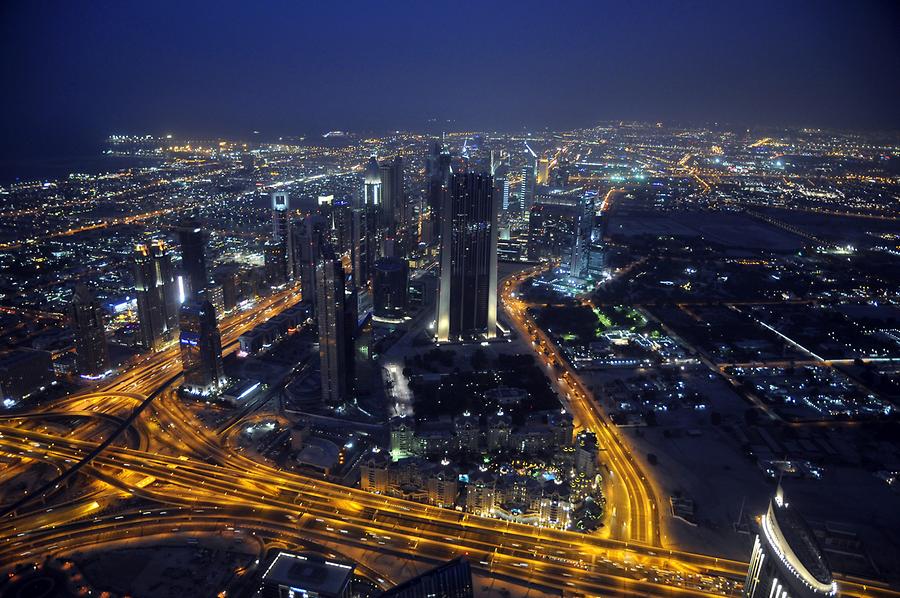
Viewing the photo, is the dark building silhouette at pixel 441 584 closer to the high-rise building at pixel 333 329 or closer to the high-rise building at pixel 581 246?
the high-rise building at pixel 333 329

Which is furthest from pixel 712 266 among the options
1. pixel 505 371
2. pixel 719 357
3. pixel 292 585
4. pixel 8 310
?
pixel 8 310

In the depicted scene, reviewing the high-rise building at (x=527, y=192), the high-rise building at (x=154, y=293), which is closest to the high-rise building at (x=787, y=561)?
the high-rise building at (x=154, y=293)

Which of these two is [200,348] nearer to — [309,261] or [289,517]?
[289,517]

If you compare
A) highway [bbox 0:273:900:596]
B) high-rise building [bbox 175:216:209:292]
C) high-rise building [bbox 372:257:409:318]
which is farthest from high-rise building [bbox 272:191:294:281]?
highway [bbox 0:273:900:596]

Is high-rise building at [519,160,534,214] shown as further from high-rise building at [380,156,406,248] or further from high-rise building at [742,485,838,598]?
high-rise building at [742,485,838,598]

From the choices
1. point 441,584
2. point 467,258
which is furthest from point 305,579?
point 467,258

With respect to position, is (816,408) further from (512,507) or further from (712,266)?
(712,266)
